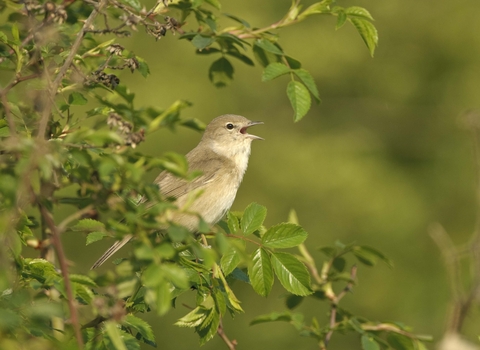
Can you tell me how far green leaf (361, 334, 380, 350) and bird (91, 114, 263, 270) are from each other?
1615mm

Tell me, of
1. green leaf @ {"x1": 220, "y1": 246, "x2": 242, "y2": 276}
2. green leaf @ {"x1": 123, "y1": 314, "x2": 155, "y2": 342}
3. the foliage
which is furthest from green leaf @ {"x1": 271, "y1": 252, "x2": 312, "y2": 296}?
green leaf @ {"x1": 123, "y1": 314, "x2": 155, "y2": 342}

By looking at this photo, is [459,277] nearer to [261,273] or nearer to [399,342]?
[261,273]

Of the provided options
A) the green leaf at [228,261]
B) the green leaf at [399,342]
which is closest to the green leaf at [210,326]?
the green leaf at [228,261]

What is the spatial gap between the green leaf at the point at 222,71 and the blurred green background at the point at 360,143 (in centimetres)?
714

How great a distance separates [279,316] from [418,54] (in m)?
10.8

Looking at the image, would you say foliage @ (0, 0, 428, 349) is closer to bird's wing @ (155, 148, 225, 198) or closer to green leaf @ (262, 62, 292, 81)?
green leaf @ (262, 62, 292, 81)

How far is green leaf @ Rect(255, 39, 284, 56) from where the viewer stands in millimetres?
3199

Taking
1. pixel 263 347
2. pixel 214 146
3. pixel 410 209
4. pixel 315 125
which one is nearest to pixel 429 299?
pixel 410 209

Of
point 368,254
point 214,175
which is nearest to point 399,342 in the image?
point 368,254

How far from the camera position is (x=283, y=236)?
279 cm

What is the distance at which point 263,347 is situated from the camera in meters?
11.1

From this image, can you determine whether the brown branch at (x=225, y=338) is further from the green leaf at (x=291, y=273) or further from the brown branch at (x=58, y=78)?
the brown branch at (x=58, y=78)

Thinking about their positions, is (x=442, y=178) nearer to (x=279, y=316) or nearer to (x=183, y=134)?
(x=183, y=134)

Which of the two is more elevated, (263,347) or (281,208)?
(281,208)
